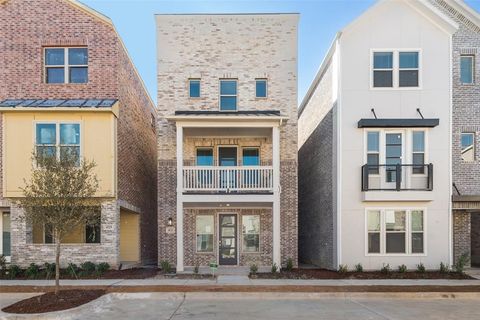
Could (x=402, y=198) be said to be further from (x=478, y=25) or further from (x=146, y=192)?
(x=146, y=192)

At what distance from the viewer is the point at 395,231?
1452cm

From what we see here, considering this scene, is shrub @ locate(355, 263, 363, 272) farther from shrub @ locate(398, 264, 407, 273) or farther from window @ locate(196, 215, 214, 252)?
window @ locate(196, 215, 214, 252)

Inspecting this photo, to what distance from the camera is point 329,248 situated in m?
15.6

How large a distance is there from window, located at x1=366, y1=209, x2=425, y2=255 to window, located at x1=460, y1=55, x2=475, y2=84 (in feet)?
19.2

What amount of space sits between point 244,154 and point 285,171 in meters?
1.91

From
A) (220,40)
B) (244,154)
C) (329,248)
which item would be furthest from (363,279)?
(220,40)

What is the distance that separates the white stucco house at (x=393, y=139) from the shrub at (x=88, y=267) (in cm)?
907

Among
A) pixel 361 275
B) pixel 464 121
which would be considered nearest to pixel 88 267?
pixel 361 275

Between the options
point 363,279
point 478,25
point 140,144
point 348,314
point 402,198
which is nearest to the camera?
point 348,314

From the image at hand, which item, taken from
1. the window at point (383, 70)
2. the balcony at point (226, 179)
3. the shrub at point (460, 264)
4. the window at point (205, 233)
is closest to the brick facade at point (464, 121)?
the shrub at point (460, 264)

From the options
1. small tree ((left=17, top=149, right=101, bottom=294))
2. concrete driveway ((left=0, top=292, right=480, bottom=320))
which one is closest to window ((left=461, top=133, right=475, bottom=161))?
concrete driveway ((left=0, top=292, right=480, bottom=320))

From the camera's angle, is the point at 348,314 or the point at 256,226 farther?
the point at 256,226

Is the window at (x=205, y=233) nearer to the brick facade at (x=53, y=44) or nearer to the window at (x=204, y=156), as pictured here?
the window at (x=204, y=156)

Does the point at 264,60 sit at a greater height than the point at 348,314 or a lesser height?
greater
